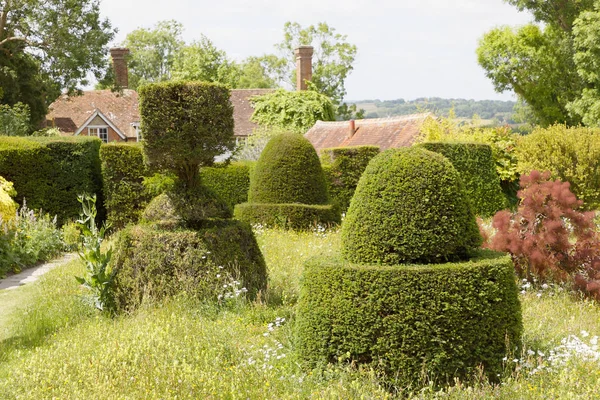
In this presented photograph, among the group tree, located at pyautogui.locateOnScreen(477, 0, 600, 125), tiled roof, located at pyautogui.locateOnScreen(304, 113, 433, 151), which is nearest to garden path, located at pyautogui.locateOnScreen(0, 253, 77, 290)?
tiled roof, located at pyautogui.locateOnScreen(304, 113, 433, 151)

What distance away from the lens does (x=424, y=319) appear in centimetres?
492

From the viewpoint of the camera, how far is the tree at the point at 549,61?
27.6m

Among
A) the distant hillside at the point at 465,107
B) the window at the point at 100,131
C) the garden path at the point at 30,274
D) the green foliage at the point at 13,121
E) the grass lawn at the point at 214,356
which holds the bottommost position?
the garden path at the point at 30,274

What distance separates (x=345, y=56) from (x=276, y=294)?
1663 inches

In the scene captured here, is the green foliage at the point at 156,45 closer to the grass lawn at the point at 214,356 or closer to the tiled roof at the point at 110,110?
the tiled roof at the point at 110,110

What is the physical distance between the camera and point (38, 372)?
5484mm

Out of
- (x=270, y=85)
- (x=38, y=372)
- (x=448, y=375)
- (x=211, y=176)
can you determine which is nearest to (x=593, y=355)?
(x=448, y=375)

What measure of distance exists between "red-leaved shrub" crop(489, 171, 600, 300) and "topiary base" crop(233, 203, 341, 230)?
17.4ft

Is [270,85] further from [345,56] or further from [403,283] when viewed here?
[403,283]

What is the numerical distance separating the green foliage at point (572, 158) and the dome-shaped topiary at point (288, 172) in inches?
257

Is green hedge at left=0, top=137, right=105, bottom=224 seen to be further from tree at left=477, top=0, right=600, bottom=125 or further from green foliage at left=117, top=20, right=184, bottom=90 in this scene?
green foliage at left=117, top=20, right=184, bottom=90

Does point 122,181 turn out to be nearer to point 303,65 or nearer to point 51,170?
point 51,170

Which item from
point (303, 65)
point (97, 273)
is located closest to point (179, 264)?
point (97, 273)

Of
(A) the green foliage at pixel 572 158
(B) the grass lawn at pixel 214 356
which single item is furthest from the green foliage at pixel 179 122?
(A) the green foliage at pixel 572 158
